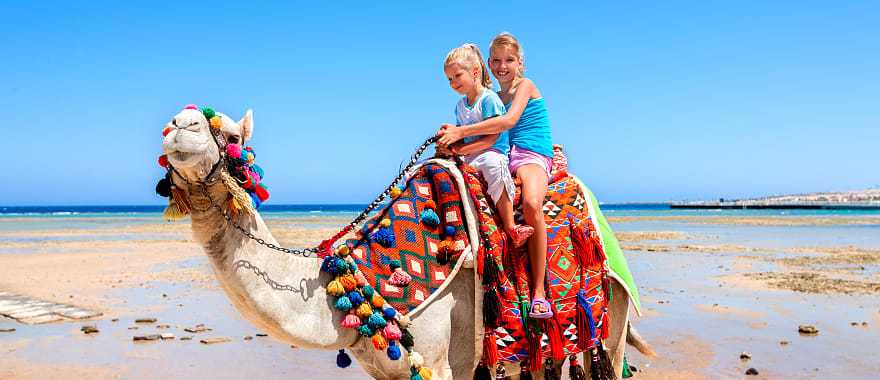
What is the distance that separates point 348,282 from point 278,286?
1.09ft

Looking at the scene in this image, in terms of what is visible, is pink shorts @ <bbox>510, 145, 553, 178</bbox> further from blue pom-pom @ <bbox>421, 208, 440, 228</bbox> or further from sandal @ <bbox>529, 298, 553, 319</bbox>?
sandal @ <bbox>529, 298, 553, 319</bbox>

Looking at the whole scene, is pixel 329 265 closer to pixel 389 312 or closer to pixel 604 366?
pixel 389 312

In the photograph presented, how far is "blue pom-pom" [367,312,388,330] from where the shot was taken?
10.7ft

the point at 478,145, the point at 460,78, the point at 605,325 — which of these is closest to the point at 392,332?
the point at 478,145

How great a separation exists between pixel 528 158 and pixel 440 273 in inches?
33.9

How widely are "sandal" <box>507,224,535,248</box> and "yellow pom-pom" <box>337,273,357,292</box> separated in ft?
2.97

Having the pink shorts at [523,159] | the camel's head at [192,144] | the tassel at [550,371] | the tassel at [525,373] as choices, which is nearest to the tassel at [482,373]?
the tassel at [525,373]

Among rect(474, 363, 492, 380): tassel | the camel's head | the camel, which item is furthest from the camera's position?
rect(474, 363, 492, 380): tassel

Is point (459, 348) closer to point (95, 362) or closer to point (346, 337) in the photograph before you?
point (346, 337)

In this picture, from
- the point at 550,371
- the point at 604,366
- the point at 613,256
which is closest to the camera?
the point at 550,371

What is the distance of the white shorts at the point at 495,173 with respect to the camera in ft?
11.9

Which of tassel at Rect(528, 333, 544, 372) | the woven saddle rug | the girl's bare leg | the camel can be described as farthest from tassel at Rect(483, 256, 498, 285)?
tassel at Rect(528, 333, 544, 372)

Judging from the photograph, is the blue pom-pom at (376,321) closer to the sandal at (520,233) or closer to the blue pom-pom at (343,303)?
the blue pom-pom at (343,303)

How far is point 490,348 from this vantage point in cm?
360
